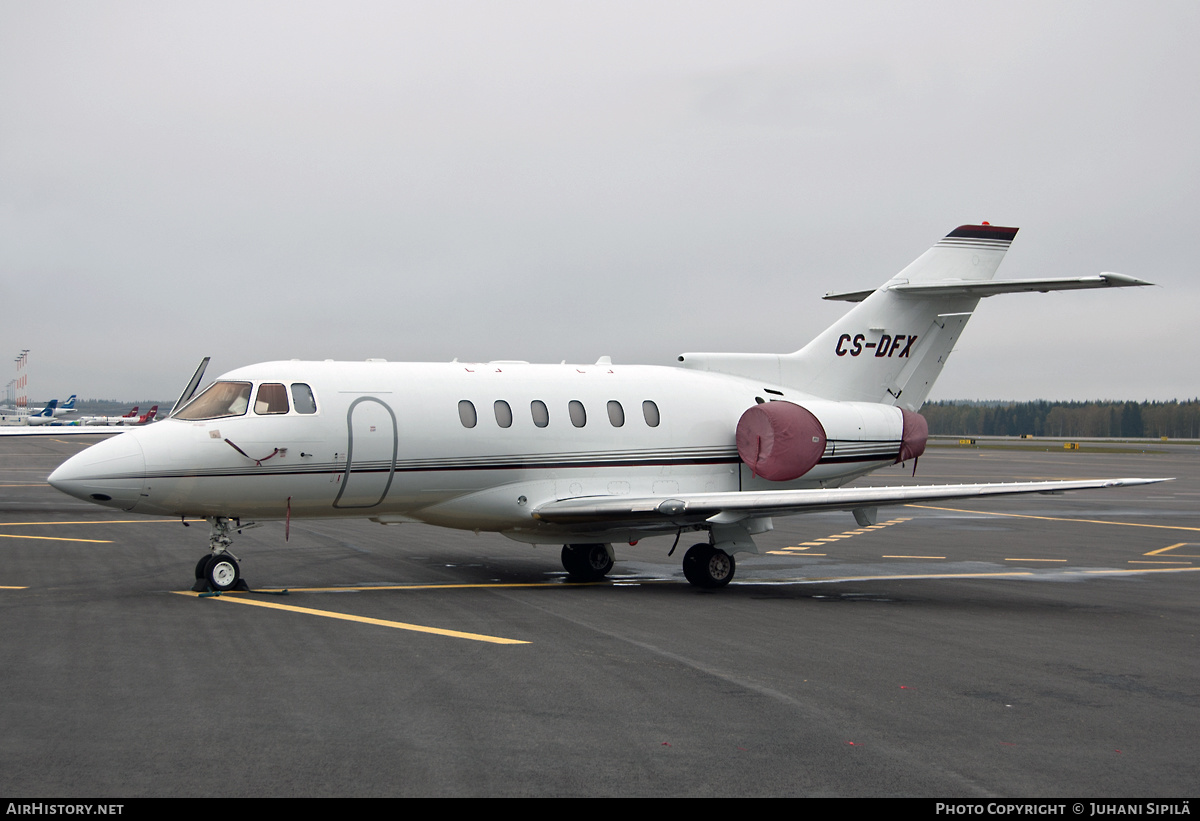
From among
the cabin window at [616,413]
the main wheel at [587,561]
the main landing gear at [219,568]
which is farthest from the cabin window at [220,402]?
the main wheel at [587,561]

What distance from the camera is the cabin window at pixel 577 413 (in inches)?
651

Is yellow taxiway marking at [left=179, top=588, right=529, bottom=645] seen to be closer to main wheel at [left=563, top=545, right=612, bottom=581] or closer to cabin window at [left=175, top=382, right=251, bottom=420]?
cabin window at [left=175, top=382, right=251, bottom=420]

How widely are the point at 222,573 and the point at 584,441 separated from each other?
19.0ft

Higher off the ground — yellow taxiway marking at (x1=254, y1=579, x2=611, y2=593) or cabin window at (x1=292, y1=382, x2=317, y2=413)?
cabin window at (x1=292, y1=382, x2=317, y2=413)

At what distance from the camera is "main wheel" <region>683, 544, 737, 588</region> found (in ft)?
51.7

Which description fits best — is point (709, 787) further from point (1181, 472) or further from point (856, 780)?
point (1181, 472)

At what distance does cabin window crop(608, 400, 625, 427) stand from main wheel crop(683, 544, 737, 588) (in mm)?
2474

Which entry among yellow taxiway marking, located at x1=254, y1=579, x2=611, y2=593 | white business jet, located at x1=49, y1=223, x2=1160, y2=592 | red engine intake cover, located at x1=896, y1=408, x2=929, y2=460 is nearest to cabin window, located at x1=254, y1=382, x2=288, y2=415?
white business jet, located at x1=49, y1=223, x2=1160, y2=592

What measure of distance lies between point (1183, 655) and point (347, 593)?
33.9ft

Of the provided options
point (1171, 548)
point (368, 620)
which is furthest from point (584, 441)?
point (1171, 548)

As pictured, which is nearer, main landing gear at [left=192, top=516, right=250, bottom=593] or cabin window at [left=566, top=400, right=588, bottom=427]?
main landing gear at [left=192, top=516, right=250, bottom=593]

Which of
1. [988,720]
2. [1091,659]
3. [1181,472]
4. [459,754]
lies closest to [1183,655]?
[1091,659]

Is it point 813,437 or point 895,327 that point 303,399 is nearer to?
point 813,437

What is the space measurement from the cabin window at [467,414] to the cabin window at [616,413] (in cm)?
243
